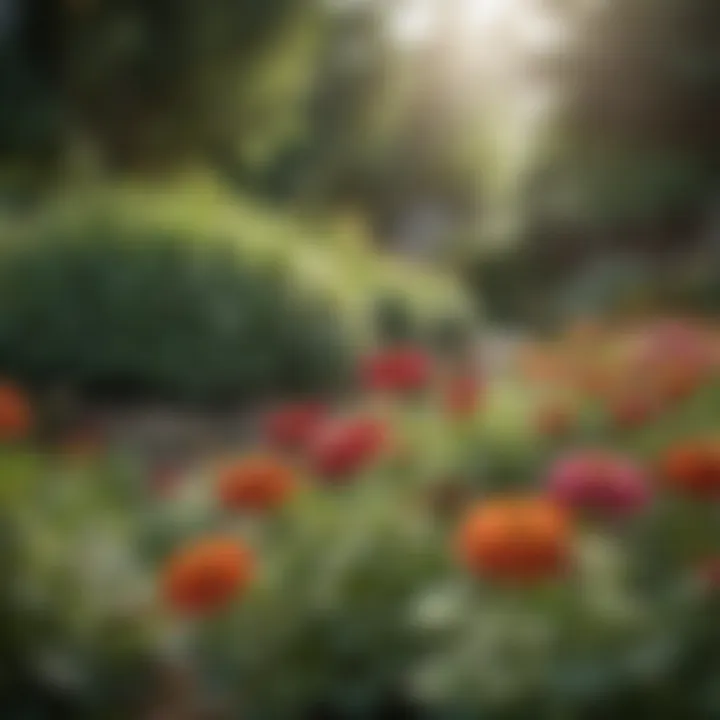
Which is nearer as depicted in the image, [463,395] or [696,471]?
[696,471]

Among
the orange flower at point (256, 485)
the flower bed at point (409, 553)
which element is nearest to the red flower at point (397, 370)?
the flower bed at point (409, 553)

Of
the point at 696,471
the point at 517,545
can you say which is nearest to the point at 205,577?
the point at 517,545

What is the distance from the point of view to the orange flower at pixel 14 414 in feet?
5.37

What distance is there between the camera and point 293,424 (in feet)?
5.43

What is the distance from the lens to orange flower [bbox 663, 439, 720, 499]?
4.99 feet

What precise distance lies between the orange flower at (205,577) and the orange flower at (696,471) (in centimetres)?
40

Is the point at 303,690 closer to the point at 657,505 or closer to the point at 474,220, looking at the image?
the point at 657,505

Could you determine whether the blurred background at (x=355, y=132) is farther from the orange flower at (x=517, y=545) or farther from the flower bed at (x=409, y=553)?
the orange flower at (x=517, y=545)

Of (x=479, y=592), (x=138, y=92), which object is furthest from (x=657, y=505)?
(x=138, y=92)

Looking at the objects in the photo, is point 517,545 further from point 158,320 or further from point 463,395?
point 158,320

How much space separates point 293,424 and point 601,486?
324 millimetres

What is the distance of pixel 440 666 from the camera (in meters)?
1.42

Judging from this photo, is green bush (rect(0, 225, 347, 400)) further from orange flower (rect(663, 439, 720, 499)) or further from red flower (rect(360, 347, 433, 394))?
orange flower (rect(663, 439, 720, 499))

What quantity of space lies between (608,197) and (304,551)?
23.5 inches
